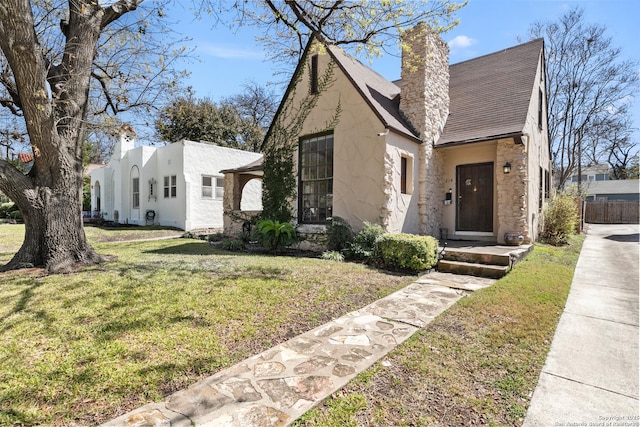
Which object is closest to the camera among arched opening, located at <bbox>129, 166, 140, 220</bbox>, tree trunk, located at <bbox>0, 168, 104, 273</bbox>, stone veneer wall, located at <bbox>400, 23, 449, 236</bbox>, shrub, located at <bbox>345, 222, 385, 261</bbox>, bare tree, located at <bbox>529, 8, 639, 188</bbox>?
tree trunk, located at <bbox>0, 168, 104, 273</bbox>

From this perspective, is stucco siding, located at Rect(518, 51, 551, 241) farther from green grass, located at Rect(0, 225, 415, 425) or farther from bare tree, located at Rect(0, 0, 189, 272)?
bare tree, located at Rect(0, 0, 189, 272)

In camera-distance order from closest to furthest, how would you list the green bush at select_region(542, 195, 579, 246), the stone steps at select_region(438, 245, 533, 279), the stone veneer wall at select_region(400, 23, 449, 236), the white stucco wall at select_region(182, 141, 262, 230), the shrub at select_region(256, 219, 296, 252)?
the stone steps at select_region(438, 245, 533, 279) < the shrub at select_region(256, 219, 296, 252) < the stone veneer wall at select_region(400, 23, 449, 236) < the green bush at select_region(542, 195, 579, 246) < the white stucco wall at select_region(182, 141, 262, 230)

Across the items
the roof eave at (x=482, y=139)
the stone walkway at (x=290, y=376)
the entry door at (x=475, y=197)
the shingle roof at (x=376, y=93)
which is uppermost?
the shingle roof at (x=376, y=93)

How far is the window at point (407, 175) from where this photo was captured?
366 inches

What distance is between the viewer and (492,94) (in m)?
10.9

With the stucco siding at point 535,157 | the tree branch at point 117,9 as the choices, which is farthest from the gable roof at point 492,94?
the tree branch at point 117,9

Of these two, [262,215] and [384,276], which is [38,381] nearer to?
[384,276]

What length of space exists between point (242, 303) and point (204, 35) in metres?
6.64

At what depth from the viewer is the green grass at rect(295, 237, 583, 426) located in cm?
231

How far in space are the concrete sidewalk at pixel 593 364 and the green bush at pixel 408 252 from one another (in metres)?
2.53

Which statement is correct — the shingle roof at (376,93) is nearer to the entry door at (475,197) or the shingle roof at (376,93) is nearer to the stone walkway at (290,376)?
the entry door at (475,197)

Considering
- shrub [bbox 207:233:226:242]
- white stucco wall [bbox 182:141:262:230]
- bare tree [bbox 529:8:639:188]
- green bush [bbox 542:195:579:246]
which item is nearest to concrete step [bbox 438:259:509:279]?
green bush [bbox 542:195:579:246]

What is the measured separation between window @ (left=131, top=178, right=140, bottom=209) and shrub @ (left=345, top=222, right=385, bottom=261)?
607 inches

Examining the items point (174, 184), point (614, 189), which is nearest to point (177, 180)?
point (174, 184)
